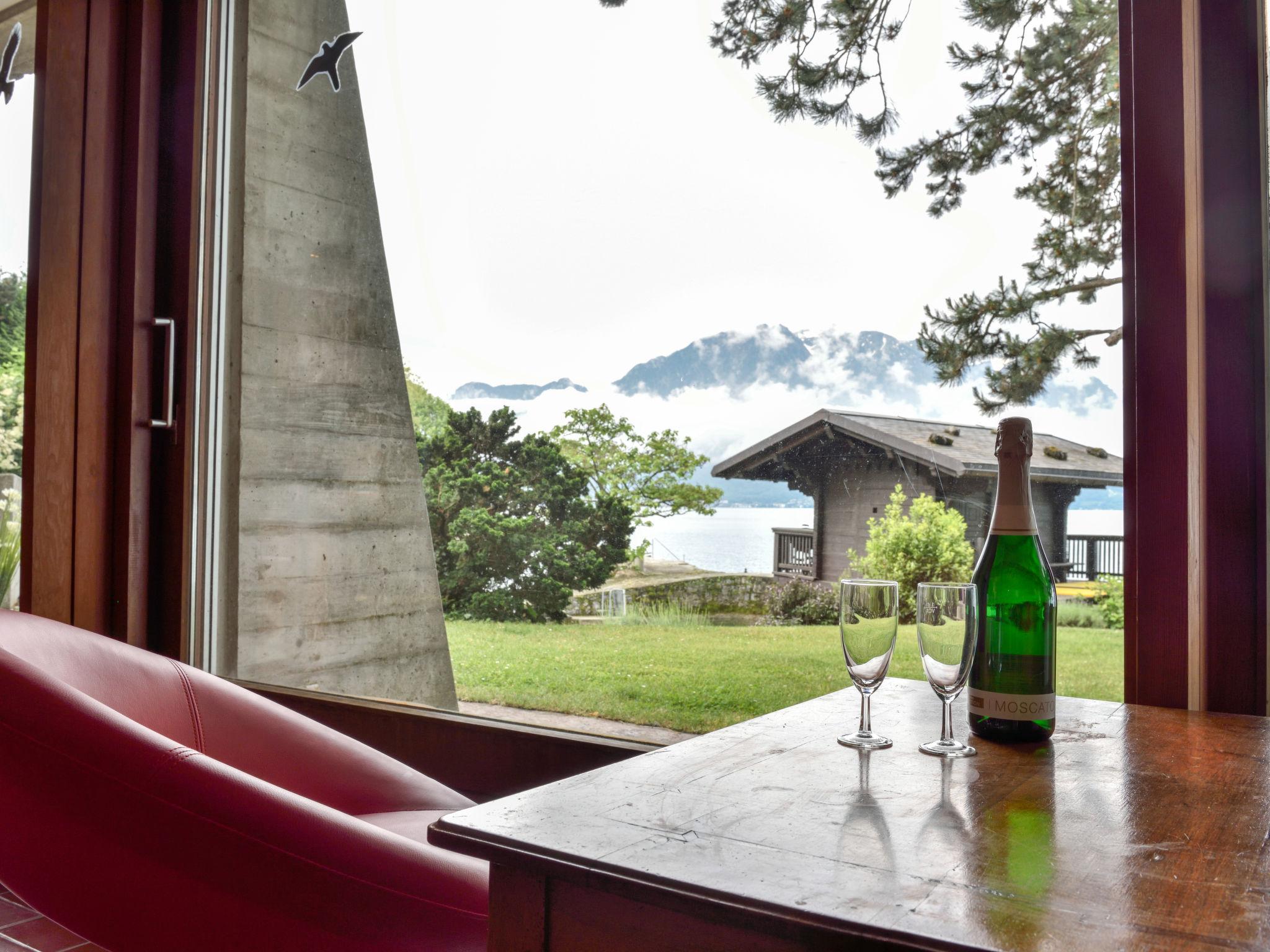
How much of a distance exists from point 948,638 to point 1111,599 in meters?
0.69

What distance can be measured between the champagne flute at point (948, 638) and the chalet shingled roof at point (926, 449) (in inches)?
19.1

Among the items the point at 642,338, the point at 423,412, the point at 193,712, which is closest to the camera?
the point at 193,712

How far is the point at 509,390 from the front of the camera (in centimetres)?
239

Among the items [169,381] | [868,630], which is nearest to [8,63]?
[169,381]

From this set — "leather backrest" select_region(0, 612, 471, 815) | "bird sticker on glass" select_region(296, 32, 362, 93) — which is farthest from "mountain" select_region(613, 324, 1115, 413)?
"bird sticker on glass" select_region(296, 32, 362, 93)

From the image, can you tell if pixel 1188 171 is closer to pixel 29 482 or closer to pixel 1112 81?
pixel 1112 81

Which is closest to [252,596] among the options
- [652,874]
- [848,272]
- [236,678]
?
[236,678]

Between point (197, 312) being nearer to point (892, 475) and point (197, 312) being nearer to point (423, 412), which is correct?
point (423, 412)

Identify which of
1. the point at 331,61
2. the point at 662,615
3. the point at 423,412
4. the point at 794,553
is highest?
the point at 331,61

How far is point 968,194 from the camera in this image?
175 cm

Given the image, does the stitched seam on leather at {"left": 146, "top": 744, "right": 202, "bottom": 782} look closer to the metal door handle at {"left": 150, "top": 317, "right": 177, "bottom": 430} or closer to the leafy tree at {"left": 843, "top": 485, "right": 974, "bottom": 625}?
the leafy tree at {"left": 843, "top": 485, "right": 974, "bottom": 625}

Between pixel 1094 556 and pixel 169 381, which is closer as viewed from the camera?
pixel 1094 556

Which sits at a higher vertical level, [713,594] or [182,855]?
[713,594]

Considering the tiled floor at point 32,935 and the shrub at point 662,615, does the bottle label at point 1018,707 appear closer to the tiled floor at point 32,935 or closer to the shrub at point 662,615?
the shrub at point 662,615
